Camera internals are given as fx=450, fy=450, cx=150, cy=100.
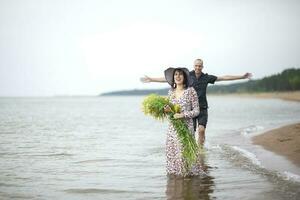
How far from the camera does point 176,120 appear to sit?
26.7ft

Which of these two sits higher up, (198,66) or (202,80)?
(198,66)

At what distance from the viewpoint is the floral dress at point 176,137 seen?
8.09 metres

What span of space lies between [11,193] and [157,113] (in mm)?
2845

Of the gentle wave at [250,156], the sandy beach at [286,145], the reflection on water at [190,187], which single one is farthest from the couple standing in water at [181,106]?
the sandy beach at [286,145]

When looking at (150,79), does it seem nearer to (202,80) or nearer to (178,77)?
(178,77)

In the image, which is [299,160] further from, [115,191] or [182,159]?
[115,191]

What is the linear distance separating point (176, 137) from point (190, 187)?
3.39 feet

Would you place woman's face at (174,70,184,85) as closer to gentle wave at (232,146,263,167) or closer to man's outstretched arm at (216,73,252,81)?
man's outstretched arm at (216,73,252,81)

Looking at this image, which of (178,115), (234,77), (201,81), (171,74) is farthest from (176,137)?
(201,81)

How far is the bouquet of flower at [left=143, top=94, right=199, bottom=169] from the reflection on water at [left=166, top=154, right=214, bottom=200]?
0.36 meters

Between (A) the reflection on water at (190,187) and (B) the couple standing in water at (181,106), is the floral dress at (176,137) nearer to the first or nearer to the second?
(B) the couple standing in water at (181,106)

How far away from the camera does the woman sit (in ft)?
26.5

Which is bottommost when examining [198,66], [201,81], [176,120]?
[176,120]

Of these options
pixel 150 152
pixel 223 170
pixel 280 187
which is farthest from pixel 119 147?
pixel 280 187
